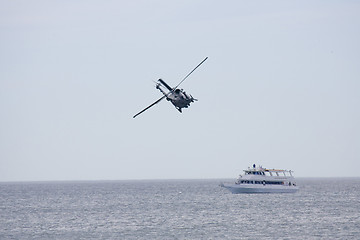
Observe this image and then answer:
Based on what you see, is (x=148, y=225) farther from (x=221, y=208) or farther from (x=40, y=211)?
(x=40, y=211)

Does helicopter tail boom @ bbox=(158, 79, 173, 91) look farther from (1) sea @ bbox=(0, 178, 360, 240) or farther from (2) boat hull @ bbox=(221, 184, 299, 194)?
(2) boat hull @ bbox=(221, 184, 299, 194)

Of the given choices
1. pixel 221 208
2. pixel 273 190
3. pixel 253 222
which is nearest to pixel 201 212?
pixel 221 208

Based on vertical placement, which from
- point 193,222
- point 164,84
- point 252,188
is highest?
point 164,84

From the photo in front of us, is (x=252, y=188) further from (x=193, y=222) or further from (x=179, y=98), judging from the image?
(x=179, y=98)

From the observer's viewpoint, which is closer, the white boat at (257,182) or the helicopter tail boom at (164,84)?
the helicopter tail boom at (164,84)

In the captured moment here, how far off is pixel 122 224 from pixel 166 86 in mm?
25533

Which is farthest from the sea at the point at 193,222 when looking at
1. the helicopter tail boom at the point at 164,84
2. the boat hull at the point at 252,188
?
→ the boat hull at the point at 252,188

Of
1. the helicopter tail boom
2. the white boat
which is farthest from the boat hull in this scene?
the helicopter tail boom

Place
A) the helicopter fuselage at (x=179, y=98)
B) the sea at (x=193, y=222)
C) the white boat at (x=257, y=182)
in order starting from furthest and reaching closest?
the white boat at (x=257, y=182) < the sea at (x=193, y=222) < the helicopter fuselage at (x=179, y=98)

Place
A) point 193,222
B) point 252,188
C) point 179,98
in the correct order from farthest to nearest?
1. point 252,188
2. point 193,222
3. point 179,98

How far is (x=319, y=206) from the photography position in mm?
96500

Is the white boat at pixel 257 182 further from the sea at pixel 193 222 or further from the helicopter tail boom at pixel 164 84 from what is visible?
the helicopter tail boom at pixel 164 84

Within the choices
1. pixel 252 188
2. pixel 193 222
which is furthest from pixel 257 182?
pixel 193 222

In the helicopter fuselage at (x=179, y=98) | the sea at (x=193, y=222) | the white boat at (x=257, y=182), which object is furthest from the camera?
the white boat at (x=257, y=182)
